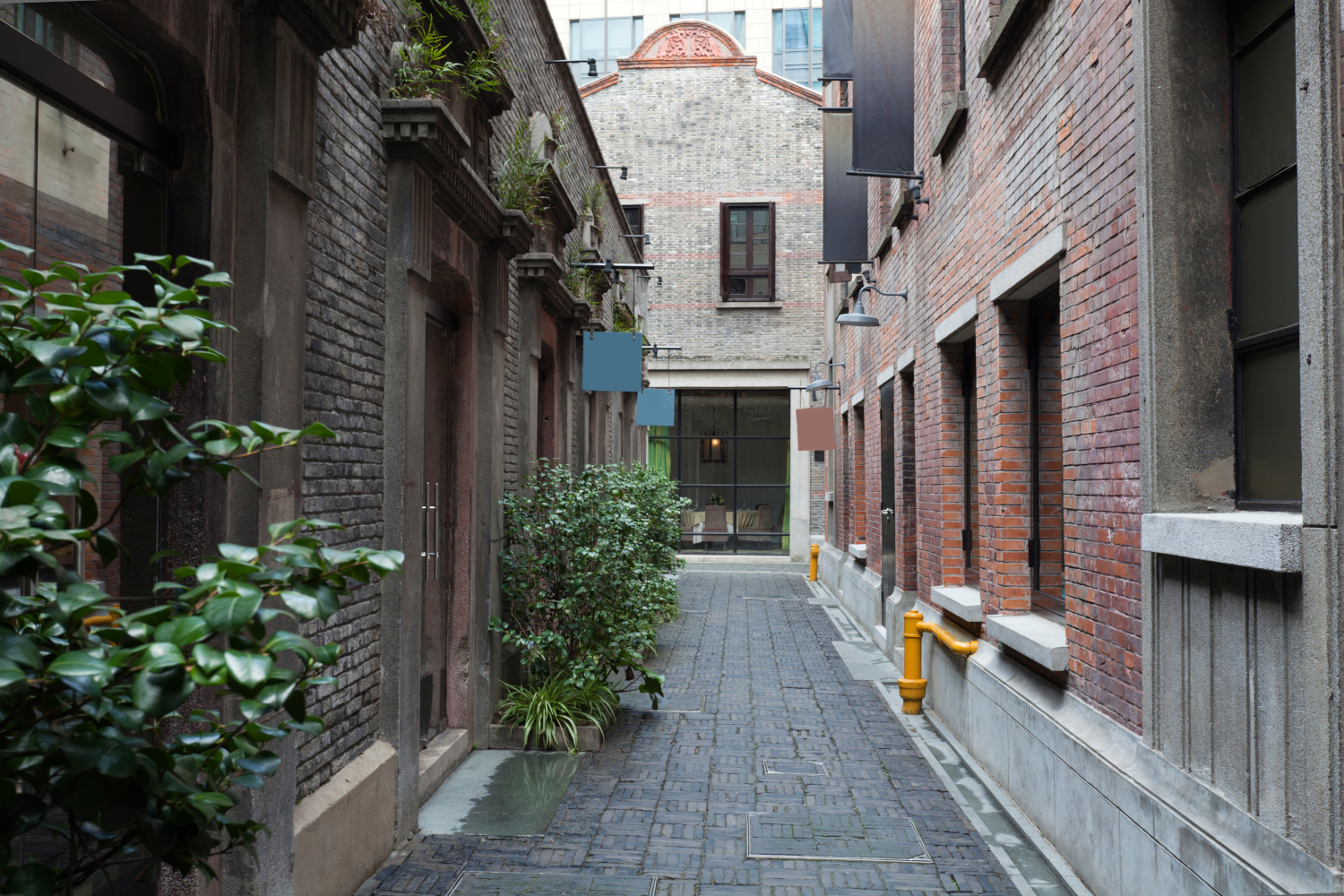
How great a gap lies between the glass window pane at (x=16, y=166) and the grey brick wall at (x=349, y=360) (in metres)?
1.40

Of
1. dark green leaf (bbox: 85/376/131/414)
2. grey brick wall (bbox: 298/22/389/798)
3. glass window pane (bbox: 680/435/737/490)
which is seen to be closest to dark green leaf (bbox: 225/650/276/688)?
dark green leaf (bbox: 85/376/131/414)

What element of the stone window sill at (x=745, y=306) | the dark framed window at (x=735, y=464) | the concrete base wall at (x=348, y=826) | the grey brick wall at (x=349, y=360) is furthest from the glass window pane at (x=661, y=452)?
the concrete base wall at (x=348, y=826)

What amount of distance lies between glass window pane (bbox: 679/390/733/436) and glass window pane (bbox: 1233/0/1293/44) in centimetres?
1909

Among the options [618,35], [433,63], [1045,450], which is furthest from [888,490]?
[618,35]

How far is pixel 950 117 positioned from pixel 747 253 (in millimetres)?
15130

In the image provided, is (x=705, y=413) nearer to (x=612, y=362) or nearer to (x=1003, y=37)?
(x=612, y=362)

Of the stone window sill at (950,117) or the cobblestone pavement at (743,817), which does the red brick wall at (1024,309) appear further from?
the cobblestone pavement at (743,817)

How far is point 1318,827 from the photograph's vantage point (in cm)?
258

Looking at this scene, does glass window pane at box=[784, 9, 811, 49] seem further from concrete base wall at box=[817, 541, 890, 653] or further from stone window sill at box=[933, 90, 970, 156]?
stone window sill at box=[933, 90, 970, 156]

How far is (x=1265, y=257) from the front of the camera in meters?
3.29

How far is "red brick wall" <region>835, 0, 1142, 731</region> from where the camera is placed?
407cm

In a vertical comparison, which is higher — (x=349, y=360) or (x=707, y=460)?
(x=349, y=360)

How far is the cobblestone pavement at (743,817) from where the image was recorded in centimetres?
Result: 447

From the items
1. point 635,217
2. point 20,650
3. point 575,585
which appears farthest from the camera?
point 635,217
